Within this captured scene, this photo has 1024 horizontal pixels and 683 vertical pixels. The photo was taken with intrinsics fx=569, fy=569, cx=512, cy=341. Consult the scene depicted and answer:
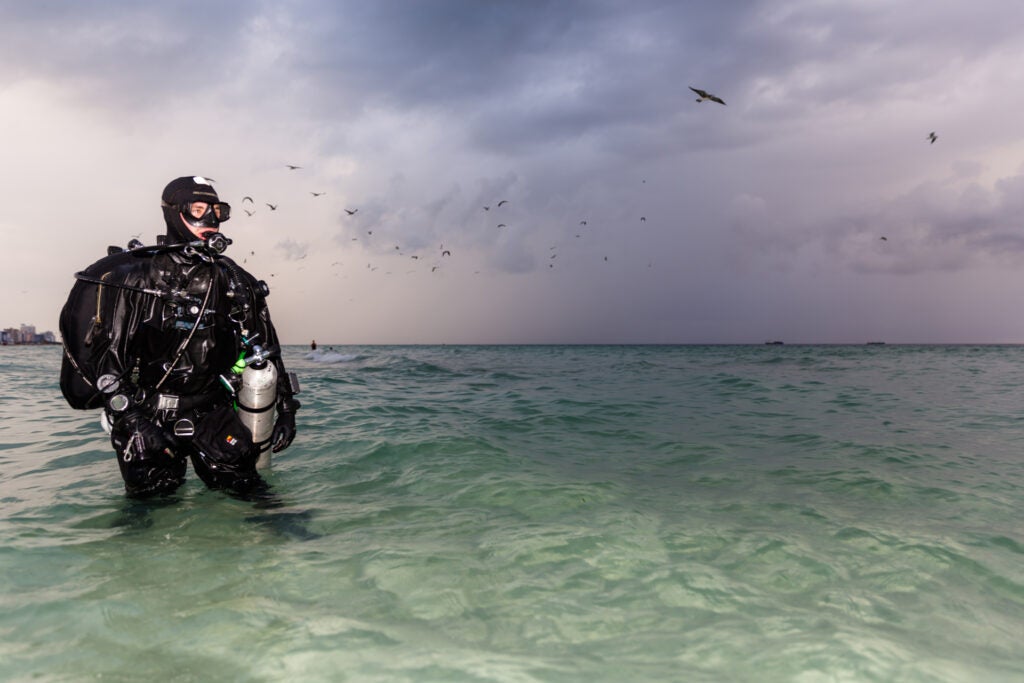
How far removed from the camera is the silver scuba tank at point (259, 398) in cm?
429

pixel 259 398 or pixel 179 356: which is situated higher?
pixel 179 356

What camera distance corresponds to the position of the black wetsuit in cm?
405

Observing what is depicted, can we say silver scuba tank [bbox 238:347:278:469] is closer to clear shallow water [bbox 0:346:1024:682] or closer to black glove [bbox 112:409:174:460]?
black glove [bbox 112:409:174:460]

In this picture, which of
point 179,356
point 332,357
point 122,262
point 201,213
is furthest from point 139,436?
point 332,357

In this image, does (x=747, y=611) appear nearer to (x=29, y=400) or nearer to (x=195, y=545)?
(x=195, y=545)

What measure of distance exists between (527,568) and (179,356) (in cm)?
304

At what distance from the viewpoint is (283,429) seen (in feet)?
15.3

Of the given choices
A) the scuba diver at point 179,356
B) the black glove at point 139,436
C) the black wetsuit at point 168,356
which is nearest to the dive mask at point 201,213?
the scuba diver at point 179,356

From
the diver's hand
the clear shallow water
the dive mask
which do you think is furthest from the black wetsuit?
the clear shallow water

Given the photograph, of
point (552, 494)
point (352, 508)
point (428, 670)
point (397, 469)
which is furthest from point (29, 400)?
point (428, 670)

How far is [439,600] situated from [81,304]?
128 inches

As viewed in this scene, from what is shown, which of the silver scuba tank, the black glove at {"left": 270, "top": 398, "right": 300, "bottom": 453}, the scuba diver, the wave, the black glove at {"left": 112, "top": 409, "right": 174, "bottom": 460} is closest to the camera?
the black glove at {"left": 112, "top": 409, "right": 174, "bottom": 460}

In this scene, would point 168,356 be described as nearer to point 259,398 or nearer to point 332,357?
point 259,398

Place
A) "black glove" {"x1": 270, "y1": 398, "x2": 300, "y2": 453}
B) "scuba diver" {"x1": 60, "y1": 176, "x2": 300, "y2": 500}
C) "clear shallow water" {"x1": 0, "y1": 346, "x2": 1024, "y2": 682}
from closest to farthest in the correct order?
1. "clear shallow water" {"x1": 0, "y1": 346, "x2": 1024, "y2": 682}
2. "scuba diver" {"x1": 60, "y1": 176, "x2": 300, "y2": 500}
3. "black glove" {"x1": 270, "y1": 398, "x2": 300, "y2": 453}
